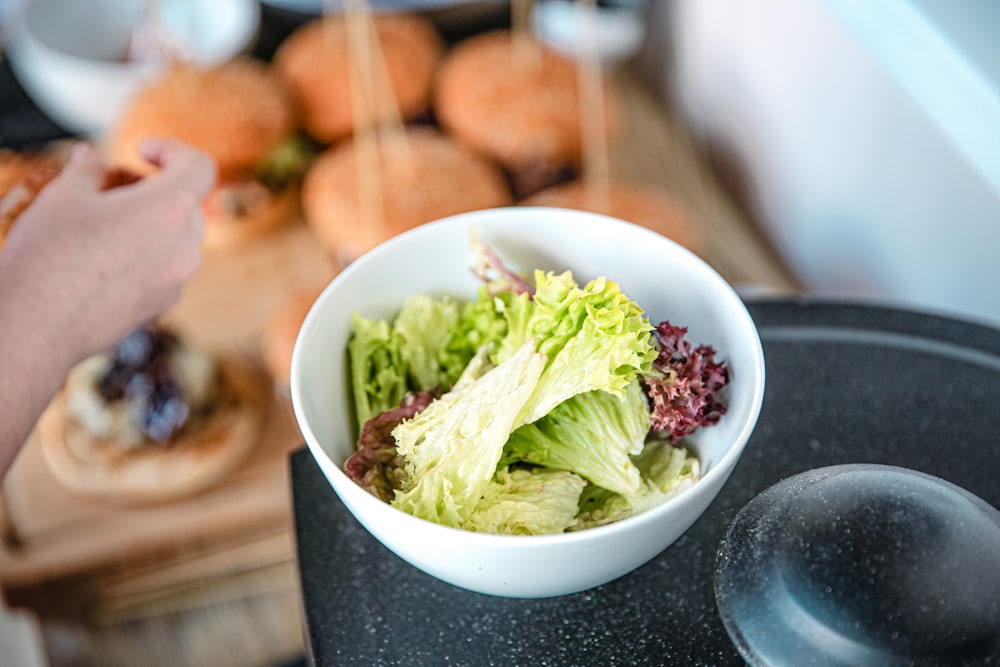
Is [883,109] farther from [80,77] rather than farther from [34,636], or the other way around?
[34,636]

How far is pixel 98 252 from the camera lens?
0.83 meters

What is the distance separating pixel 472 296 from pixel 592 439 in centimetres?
17

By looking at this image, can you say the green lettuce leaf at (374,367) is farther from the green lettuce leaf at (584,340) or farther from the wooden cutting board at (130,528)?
the wooden cutting board at (130,528)

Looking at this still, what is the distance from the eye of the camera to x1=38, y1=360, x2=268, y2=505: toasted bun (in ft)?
4.00

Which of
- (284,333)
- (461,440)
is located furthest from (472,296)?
(284,333)

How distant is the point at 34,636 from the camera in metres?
1.34

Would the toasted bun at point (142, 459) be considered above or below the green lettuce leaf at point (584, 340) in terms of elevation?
below

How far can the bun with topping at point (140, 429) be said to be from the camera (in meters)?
1.22

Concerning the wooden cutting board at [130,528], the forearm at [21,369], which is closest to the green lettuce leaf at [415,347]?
the forearm at [21,369]

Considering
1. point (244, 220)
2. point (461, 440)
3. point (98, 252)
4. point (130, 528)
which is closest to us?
point (461, 440)

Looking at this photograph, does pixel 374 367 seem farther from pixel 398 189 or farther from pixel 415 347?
pixel 398 189

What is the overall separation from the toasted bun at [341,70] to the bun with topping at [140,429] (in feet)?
1.86

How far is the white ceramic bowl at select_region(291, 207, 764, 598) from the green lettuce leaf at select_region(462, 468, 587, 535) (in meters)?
0.03

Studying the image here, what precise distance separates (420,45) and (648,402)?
4.24 feet
